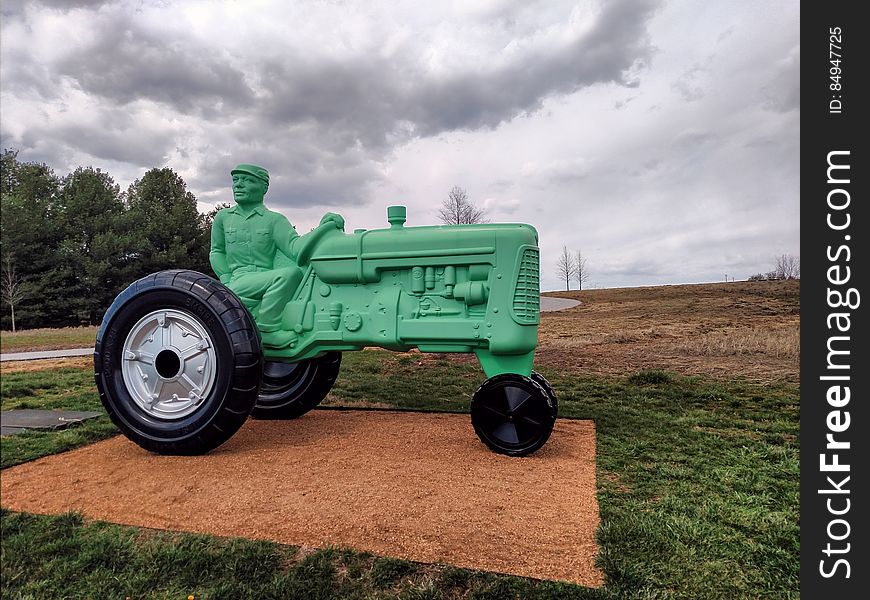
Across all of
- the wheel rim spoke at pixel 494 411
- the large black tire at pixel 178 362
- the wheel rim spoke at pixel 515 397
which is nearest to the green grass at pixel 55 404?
the large black tire at pixel 178 362

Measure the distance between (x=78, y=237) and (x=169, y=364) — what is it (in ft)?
7.00

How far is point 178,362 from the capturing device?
389cm

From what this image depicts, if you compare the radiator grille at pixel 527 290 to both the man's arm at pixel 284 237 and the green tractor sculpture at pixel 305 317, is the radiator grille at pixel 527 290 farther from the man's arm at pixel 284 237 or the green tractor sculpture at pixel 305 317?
the man's arm at pixel 284 237

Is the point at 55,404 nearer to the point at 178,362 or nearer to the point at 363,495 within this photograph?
the point at 178,362

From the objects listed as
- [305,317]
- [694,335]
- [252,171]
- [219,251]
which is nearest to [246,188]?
[252,171]

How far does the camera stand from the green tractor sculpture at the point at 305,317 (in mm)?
3766

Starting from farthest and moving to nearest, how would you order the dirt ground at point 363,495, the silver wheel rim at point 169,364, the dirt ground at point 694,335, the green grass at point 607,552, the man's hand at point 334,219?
1. the dirt ground at point 694,335
2. the man's hand at point 334,219
3. the silver wheel rim at point 169,364
4. the dirt ground at point 363,495
5. the green grass at point 607,552

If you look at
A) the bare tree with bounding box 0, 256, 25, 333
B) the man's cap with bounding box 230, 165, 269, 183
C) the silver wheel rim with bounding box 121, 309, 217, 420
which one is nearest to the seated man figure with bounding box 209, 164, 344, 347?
the man's cap with bounding box 230, 165, 269, 183

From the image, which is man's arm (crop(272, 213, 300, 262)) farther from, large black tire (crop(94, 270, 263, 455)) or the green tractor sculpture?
large black tire (crop(94, 270, 263, 455))

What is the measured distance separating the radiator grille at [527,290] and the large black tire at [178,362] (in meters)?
2.04

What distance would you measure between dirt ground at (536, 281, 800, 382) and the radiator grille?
4.44 m

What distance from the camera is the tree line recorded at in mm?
1299
